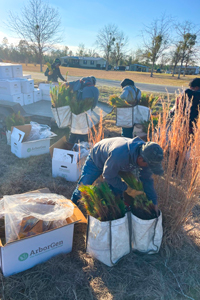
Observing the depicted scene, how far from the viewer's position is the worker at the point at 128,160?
5.34 feet

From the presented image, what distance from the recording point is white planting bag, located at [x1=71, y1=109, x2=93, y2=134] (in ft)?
12.3

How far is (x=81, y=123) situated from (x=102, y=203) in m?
2.24

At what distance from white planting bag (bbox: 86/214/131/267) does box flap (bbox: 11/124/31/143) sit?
7.42 ft

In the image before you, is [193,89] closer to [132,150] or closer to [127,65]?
[132,150]

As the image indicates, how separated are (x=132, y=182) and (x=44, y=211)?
2.80 feet

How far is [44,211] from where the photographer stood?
6.34 feet

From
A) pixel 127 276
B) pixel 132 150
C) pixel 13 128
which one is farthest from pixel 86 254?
pixel 13 128

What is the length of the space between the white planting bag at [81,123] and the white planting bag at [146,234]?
7.51 ft

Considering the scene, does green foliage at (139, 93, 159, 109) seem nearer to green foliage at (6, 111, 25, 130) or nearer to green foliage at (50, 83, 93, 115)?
green foliage at (50, 83, 93, 115)

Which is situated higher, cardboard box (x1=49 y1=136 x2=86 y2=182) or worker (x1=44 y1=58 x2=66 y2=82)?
worker (x1=44 y1=58 x2=66 y2=82)

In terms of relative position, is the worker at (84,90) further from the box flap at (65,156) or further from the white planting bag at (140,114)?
the box flap at (65,156)

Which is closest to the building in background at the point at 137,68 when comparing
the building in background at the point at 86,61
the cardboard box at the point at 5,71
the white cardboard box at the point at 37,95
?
the building in background at the point at 86,61

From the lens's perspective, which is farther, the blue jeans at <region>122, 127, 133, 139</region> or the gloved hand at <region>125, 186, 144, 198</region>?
the blue jeans at <region>122, 127, 133, 139</region>

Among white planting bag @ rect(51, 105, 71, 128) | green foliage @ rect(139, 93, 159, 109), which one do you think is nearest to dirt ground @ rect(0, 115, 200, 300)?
white planting bag @ rect(51, 105, 71, 128)
